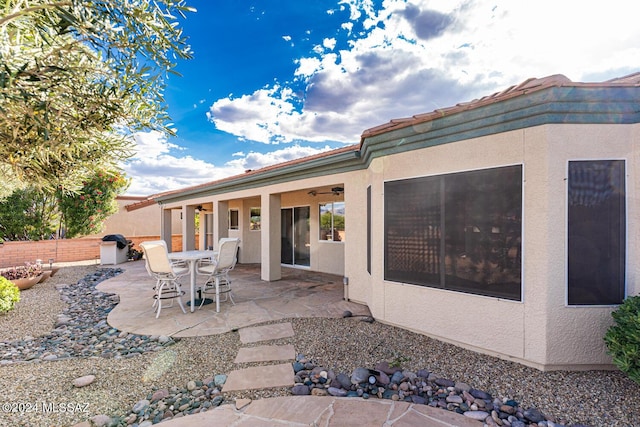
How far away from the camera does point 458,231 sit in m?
4.49

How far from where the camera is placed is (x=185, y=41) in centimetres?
397

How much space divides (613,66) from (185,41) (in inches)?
268

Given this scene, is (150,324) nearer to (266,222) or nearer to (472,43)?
(266,222)

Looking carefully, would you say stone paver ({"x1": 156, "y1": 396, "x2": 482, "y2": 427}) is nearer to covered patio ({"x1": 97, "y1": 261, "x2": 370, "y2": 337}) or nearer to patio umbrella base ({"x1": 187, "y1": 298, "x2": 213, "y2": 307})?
covered patio ({"x1": 97, "y1": 261, "x2": 370, "y2": 337})

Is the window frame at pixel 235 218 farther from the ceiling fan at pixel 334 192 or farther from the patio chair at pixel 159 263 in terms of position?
the patio chair at pixel 159 263

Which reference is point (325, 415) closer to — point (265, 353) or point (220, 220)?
point (265, 353)

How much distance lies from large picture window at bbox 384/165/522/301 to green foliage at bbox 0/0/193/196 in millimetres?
4266

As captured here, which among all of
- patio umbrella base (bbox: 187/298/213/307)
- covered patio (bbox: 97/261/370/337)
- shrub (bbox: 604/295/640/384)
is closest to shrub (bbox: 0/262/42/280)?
covered patio (bbox: 97/261/370/337)

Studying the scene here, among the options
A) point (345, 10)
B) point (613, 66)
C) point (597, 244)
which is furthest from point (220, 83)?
point (597, 244)

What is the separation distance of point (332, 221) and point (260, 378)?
25.6ft

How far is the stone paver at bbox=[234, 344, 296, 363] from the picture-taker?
4.23 m

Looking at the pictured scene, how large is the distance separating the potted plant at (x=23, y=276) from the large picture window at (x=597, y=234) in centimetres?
1375

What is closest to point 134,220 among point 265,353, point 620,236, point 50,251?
point 50,251

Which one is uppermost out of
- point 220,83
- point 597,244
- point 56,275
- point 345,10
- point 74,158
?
point 345,10
